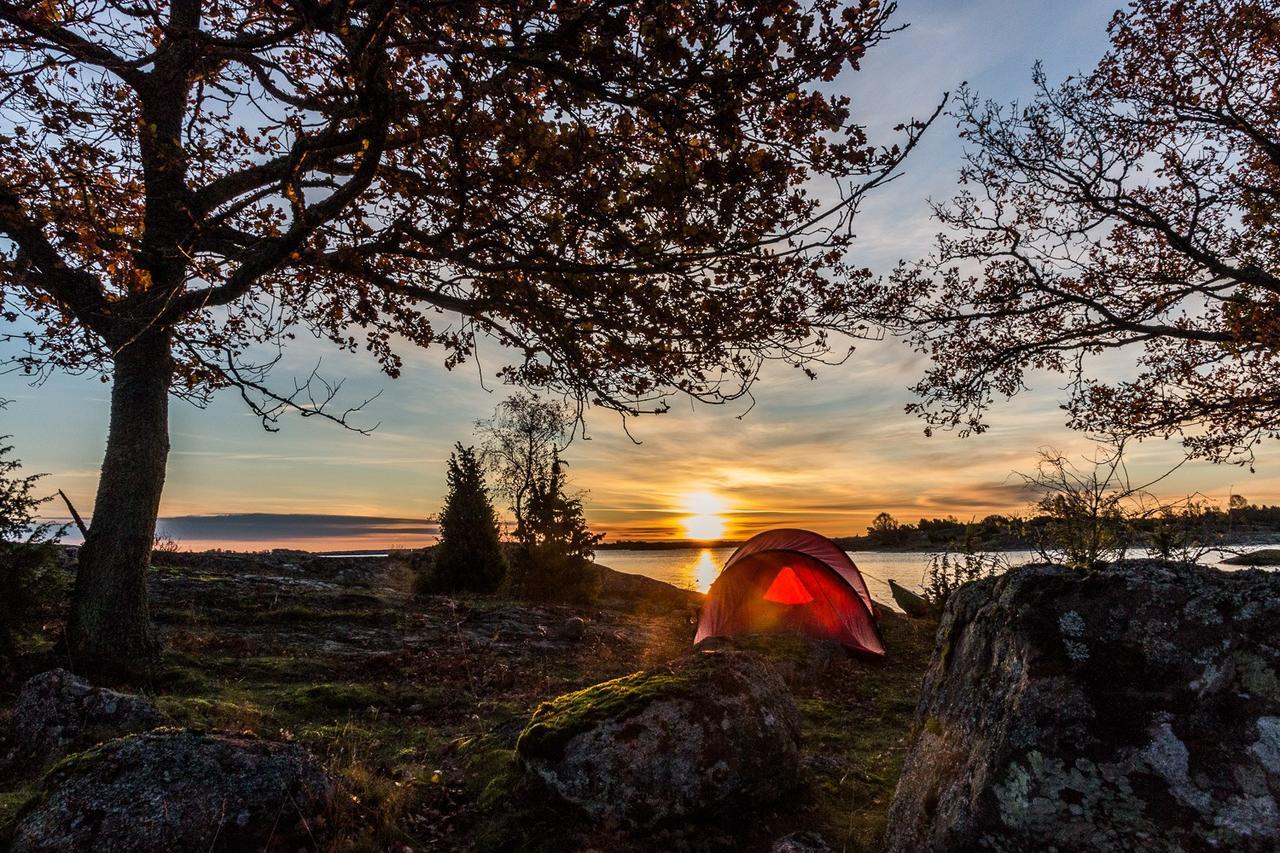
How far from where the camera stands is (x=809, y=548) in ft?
47.5

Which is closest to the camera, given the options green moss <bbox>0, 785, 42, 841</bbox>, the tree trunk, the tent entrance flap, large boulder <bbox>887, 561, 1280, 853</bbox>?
large boulder <bbox>887, 561, 1280, 853</bbox>

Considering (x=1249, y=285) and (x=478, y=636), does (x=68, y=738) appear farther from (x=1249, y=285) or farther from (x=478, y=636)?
(x=1249, y=285)

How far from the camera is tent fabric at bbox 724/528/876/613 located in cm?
1418

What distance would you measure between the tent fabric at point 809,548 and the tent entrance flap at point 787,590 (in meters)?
0.79

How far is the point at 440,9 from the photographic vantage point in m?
5.45

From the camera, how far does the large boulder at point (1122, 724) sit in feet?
9.09

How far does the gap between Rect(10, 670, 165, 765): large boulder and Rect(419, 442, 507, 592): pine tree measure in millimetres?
15907

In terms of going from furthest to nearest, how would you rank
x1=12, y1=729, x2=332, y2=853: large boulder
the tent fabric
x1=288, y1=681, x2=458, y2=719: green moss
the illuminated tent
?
1. the tent fabric
2. the illuminated tent
3. x1=288, y1=681, x2=458, y2=719: green moss
4. x1=12, y1=729, x2=332, y2=853: large boulder

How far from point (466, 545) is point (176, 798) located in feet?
61.3

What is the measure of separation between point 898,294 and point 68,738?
1433cm

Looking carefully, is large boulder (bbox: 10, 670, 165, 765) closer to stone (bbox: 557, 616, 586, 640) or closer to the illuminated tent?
stone (bbox: 557, 616, 586, 640)

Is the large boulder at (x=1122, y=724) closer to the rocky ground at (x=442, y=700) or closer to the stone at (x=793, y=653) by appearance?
the rocky ground at (x=442, y=700)

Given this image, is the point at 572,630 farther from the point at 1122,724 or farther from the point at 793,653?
the point at 1122,724

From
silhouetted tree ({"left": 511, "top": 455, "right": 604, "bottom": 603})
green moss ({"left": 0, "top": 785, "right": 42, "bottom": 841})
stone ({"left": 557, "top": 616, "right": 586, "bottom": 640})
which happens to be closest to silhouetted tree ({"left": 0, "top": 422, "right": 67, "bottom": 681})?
green moss ({"left": 0, "top": 785, "right": 42, "bottom": 841})
